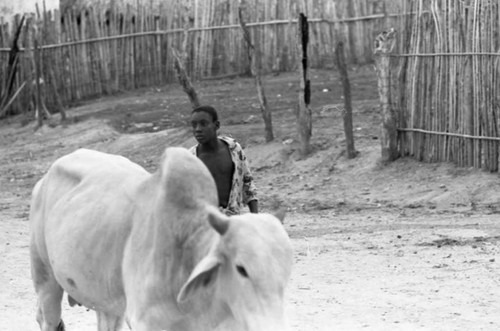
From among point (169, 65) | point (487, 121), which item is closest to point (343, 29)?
point (169, 65)

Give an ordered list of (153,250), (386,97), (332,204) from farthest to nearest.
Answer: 1. (386,97)
2. (332,204)
3. (153,250)

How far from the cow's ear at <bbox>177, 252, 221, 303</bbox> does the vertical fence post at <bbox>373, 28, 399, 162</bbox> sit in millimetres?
9936

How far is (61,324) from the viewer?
7008 millimetres

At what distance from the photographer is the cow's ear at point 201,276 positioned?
15.9 ft

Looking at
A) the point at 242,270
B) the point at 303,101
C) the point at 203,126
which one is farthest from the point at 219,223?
the point at 303,101

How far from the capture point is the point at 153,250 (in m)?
5.49

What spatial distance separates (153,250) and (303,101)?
10063 mm

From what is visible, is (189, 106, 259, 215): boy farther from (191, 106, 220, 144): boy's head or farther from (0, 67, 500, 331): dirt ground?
(0, 67, 500, 331): dirt ground

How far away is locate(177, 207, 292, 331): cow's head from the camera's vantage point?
181 inches

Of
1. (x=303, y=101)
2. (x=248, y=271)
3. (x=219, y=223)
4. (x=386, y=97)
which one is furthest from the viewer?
(x=303, y=101)

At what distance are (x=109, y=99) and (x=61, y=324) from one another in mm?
15621

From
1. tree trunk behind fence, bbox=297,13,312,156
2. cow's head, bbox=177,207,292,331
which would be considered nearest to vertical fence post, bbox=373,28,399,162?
tree trunk behind fence, bbox=297,13,312,156

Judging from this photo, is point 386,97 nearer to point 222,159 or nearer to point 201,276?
point 222,159

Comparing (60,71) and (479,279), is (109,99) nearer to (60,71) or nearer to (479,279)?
(60,71)
